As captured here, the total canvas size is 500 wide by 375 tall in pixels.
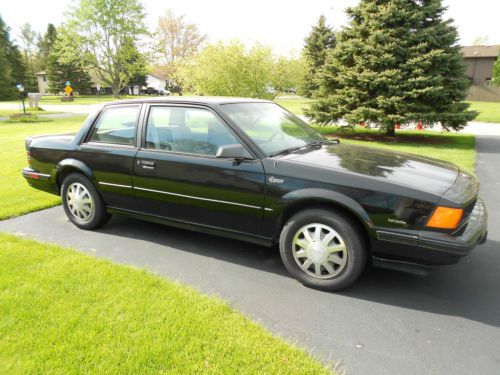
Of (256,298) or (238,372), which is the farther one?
(256,298)

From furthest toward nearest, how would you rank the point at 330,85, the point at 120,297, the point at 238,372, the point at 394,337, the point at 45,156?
the point at 330,85
the point at 45,156
the point at 120,297
the point at 394,337
the point at 238,372

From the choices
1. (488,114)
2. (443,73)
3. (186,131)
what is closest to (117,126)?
(186,131)

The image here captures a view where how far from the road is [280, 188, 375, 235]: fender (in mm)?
691

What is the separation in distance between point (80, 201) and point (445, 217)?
3.97m

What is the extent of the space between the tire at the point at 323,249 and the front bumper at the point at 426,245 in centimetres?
19

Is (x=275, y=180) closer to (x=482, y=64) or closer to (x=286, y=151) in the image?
(x=286, y=151)

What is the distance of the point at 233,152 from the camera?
3.35m

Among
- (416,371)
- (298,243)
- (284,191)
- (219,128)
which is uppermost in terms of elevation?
(219,128)

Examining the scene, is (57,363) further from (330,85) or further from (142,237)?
(330,85)

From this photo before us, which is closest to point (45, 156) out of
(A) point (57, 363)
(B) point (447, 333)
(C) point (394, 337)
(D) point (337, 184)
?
(A) point (57, 363)

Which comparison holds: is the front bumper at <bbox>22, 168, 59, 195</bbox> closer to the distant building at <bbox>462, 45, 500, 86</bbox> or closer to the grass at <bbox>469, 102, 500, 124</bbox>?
the grass at <bbox>469, 102, 500, 124</bbox>

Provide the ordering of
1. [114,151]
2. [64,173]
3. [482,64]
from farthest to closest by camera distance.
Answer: [482,64], [64,173], [114,151]

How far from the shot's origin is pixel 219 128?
3707 mm

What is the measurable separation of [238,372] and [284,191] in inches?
60.4
